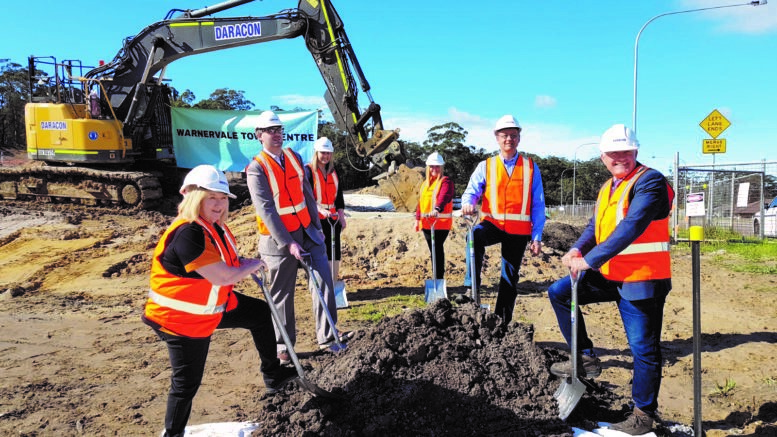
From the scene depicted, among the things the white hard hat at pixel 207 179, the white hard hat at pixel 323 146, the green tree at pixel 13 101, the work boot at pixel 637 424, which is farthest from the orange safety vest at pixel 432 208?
the green tree at pixel 13 101

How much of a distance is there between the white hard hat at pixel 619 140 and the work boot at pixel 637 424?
1674 mm

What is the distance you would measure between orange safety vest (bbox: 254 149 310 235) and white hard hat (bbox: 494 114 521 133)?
1896 millimetres

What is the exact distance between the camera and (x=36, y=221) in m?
13.4

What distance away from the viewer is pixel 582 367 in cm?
381

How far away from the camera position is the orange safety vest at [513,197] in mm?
4844

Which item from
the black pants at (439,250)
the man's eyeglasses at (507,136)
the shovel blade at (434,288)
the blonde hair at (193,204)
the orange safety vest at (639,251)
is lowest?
the shovel blade at (434,288)

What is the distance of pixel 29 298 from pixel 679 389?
29.0 feet

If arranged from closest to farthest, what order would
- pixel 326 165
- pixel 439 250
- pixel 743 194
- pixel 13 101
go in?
1. pixel 326 165
2. pixel 439 250
3. pixel 743 194
4. pixel 13 101

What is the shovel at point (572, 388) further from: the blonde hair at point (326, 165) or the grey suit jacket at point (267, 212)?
the blonde hair at point (326, 165)

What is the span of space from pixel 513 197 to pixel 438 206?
2.21m

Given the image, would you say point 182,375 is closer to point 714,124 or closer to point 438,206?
A: point 438,206

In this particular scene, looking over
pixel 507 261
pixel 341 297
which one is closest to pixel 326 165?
pixel 341 297

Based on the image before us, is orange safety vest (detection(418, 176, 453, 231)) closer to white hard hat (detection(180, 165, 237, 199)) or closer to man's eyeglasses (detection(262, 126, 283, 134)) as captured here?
man's eyeglasses (detection(262, 126, 283, 134))

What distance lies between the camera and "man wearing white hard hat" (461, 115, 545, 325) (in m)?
4.79
